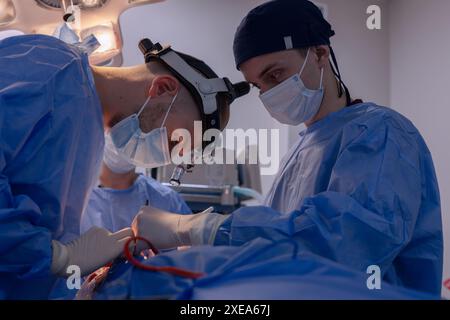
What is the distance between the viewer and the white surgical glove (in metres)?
1.12

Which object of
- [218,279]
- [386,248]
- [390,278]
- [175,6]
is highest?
[175,6]

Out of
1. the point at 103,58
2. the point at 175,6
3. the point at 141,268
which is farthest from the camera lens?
the point at 175,6

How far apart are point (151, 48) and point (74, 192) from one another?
533 millimetres

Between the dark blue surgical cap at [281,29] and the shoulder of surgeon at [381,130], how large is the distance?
316 millimetres

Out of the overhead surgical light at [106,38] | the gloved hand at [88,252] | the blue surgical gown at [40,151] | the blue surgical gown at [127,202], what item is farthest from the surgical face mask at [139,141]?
the blue surgical gown at [127,202]

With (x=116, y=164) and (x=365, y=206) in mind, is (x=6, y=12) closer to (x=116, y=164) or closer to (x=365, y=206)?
(x=116, y=164)

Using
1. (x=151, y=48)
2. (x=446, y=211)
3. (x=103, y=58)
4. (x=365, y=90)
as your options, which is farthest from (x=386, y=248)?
(x=365, y=90)

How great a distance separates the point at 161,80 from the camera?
137cm

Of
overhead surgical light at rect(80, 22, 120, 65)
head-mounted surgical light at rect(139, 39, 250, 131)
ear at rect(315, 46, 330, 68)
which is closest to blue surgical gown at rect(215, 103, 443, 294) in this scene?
ear at rect(315, 46, 330, 68)

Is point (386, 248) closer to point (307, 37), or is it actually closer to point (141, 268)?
point (141, 268)

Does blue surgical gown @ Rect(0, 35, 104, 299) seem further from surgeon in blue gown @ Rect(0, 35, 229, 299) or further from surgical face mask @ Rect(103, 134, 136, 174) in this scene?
surgical face mask @ Rect(103, 134, 136, 174)

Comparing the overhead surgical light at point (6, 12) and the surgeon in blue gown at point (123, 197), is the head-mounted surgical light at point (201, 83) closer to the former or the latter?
the overhead surgical light at point (6, 12)

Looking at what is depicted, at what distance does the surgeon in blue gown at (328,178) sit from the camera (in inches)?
41.4

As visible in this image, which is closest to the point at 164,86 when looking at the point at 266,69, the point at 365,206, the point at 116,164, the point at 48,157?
the point at 266,69
